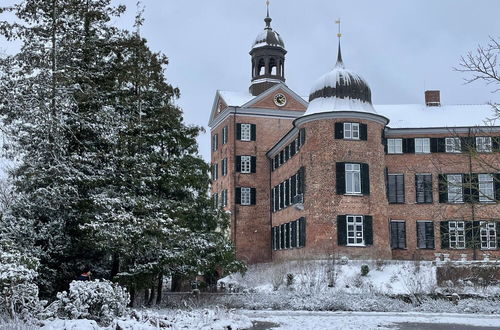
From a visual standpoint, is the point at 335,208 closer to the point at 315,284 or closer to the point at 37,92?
the point at 315,284

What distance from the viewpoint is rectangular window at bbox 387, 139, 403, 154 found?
39.1 m

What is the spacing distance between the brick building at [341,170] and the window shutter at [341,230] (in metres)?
0.05

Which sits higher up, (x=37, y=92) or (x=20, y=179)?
(x=37, y=92)

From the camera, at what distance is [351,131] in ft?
113

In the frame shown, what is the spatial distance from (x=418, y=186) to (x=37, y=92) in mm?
28796

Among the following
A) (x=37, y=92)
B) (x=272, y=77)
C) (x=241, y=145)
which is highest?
(x=272, y=77)

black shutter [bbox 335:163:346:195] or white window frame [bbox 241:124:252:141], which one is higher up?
white window frame [bbox 241:124:252:141]

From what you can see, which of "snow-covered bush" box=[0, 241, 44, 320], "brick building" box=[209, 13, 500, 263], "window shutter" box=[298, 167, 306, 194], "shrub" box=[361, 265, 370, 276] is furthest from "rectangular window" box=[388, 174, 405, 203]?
"snow-covered bush" box=[0, 241, 44, 320]

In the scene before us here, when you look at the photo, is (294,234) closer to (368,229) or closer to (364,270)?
(368,229)

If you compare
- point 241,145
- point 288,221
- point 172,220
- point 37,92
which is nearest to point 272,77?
point 241,145

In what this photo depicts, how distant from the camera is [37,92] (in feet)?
45.5

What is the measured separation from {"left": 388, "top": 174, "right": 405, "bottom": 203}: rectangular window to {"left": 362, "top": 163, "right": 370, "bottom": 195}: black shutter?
5.06 m

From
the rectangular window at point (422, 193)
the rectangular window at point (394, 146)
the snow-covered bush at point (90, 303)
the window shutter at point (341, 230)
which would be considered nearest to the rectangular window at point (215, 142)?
the rectangular window at point (394, 146)

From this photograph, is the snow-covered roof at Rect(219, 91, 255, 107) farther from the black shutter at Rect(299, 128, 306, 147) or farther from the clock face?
the black shutter at Rect(299, 128, 306, 147)
